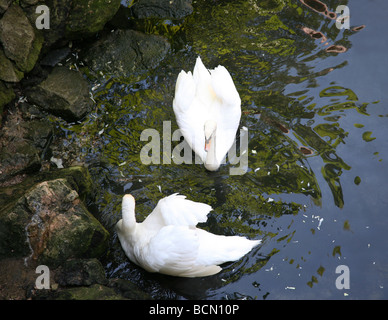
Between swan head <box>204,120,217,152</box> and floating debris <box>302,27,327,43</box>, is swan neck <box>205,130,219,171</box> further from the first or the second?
floating debris <box>302,27,327,43</box>

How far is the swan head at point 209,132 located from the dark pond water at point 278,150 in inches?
14.8

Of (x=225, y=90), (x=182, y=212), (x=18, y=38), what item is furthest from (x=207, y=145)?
(x=18, y=38)

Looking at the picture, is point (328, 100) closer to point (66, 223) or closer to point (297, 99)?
point (297, 99)

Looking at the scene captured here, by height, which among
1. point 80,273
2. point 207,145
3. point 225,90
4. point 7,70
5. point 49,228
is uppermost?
point 7,70

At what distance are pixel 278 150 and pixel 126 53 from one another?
266 centimetres

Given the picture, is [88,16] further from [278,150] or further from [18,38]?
[278,150]

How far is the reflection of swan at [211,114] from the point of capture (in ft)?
21.6

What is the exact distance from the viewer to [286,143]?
21.9 feet

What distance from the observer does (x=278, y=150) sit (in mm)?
6586

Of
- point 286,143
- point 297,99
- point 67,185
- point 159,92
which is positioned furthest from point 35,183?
point 297,99

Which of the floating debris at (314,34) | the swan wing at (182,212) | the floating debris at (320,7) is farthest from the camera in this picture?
the floating debris at (320,7)

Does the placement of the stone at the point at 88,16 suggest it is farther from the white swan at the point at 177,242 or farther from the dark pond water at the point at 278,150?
the white swan at the point at 177,242

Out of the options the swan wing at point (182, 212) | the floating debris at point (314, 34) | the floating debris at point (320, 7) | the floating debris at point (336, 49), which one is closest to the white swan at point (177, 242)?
the swan wing at point (182, 212)

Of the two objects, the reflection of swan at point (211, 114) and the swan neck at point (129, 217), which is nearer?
the swan neck at point (129, 217)
